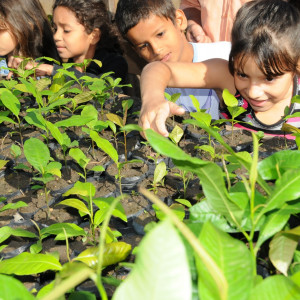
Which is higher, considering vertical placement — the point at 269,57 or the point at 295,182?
the point at 295,182

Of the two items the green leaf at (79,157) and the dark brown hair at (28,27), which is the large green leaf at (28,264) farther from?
the dark brown hair at (28,27)

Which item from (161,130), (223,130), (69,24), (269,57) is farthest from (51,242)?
(69,24)

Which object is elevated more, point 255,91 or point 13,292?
point 13,292

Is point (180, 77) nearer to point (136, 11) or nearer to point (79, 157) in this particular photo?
point (136, 11)

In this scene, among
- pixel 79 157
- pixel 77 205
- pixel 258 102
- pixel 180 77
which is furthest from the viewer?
pixel 180 77

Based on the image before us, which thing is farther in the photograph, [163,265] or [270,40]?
[270,40]

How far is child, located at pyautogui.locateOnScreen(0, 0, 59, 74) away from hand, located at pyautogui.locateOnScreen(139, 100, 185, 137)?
205 centimetres

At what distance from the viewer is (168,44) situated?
2.48 metres

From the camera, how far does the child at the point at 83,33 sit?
309 cm

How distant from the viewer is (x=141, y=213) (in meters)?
1.04

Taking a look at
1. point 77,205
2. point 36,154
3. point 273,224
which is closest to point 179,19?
point 36,154

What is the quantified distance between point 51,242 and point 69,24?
A: 99.2 inches

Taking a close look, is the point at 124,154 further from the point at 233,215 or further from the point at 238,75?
the point at 233,215

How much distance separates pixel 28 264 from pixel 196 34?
301 centimetres
